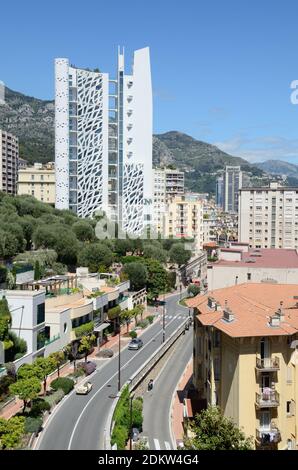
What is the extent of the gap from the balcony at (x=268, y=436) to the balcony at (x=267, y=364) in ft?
8.32

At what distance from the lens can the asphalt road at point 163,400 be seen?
91.4 ft

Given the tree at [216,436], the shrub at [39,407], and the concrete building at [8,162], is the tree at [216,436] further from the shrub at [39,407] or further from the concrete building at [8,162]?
the concrete building at [8,162]

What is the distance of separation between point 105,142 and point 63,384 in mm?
71139

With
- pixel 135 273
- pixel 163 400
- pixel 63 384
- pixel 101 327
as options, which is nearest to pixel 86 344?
pixel 101 327

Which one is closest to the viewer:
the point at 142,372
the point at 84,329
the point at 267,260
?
the point at 142,372

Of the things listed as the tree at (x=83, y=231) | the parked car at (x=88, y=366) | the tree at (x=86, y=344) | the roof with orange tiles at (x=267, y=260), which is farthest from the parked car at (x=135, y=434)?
the tree at (x=83, y=231)

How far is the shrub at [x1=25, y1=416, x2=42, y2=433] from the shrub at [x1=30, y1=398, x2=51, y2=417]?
1.03 m

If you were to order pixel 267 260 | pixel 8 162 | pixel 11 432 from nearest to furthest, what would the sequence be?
1. pixel 11 432
2. pixel 267 260
3. pixel 8 162

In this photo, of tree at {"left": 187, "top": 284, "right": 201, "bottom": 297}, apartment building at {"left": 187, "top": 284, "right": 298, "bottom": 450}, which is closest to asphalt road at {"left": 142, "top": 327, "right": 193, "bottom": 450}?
apartment building at {"left": 187, "top": 284, "right": 298, "bottom": 450}

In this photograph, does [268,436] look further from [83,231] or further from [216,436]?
[83,231]

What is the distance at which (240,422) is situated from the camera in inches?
920

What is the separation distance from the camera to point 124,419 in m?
26.8

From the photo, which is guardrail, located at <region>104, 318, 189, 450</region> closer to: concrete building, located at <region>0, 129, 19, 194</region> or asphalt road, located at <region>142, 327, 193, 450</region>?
asphalt road, located at <region>142, 327, 193, 450</region>
